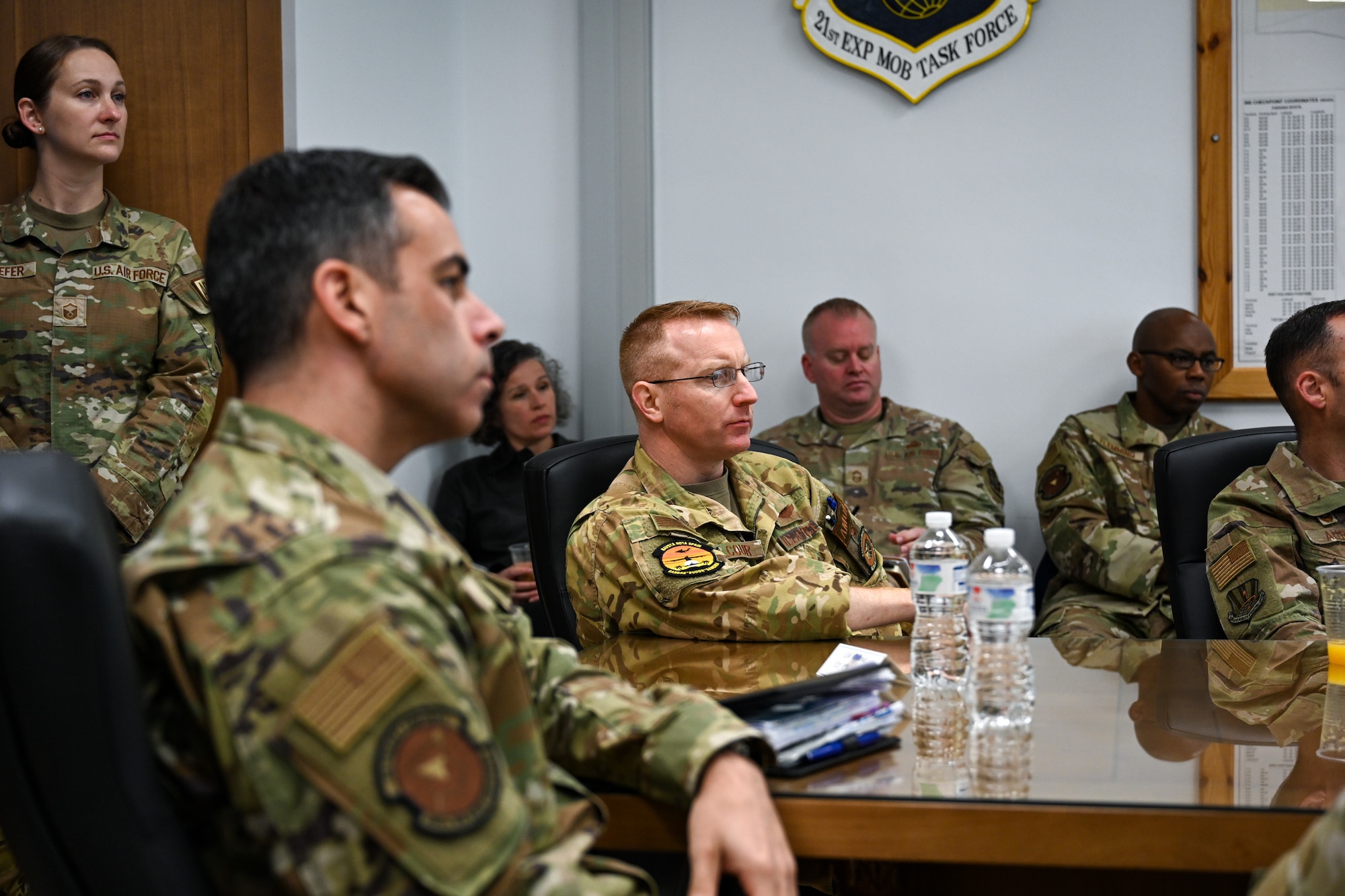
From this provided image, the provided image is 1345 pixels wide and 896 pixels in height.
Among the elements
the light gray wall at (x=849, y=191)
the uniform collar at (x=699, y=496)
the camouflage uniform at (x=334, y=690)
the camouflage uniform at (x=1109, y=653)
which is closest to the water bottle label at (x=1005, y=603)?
the camouflage uniform at (x=1109, y=653)

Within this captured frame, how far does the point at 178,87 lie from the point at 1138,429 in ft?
9.53

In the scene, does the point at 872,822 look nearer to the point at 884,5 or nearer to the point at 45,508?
the point at 45,508

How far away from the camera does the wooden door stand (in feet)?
9.50

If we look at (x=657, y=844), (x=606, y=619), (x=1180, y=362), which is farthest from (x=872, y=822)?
(x=1180, y=362)

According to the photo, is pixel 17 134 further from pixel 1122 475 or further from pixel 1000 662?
pixel 1122 475

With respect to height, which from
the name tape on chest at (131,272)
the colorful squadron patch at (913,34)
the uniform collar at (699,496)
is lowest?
the uniform collar at (699,496)

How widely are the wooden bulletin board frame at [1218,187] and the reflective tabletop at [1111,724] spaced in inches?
88.6

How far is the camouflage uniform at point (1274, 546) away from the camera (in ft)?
6.42

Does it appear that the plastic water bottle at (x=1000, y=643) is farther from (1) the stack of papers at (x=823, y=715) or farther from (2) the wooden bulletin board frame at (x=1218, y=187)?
(2) the wooden bulletin board frame at (x=1218, y=187)

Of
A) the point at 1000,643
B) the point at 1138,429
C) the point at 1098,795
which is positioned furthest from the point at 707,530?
the point at 1138,429

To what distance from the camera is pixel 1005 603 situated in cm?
121

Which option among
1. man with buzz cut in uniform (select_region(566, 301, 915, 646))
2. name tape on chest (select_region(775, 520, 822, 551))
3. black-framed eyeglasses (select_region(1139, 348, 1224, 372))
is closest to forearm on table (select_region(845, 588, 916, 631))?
man with buzz cut in uniform (select_region(566, 301, 915, 646))

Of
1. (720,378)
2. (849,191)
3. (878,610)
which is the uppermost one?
(849,191)

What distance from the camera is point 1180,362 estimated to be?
355cm
